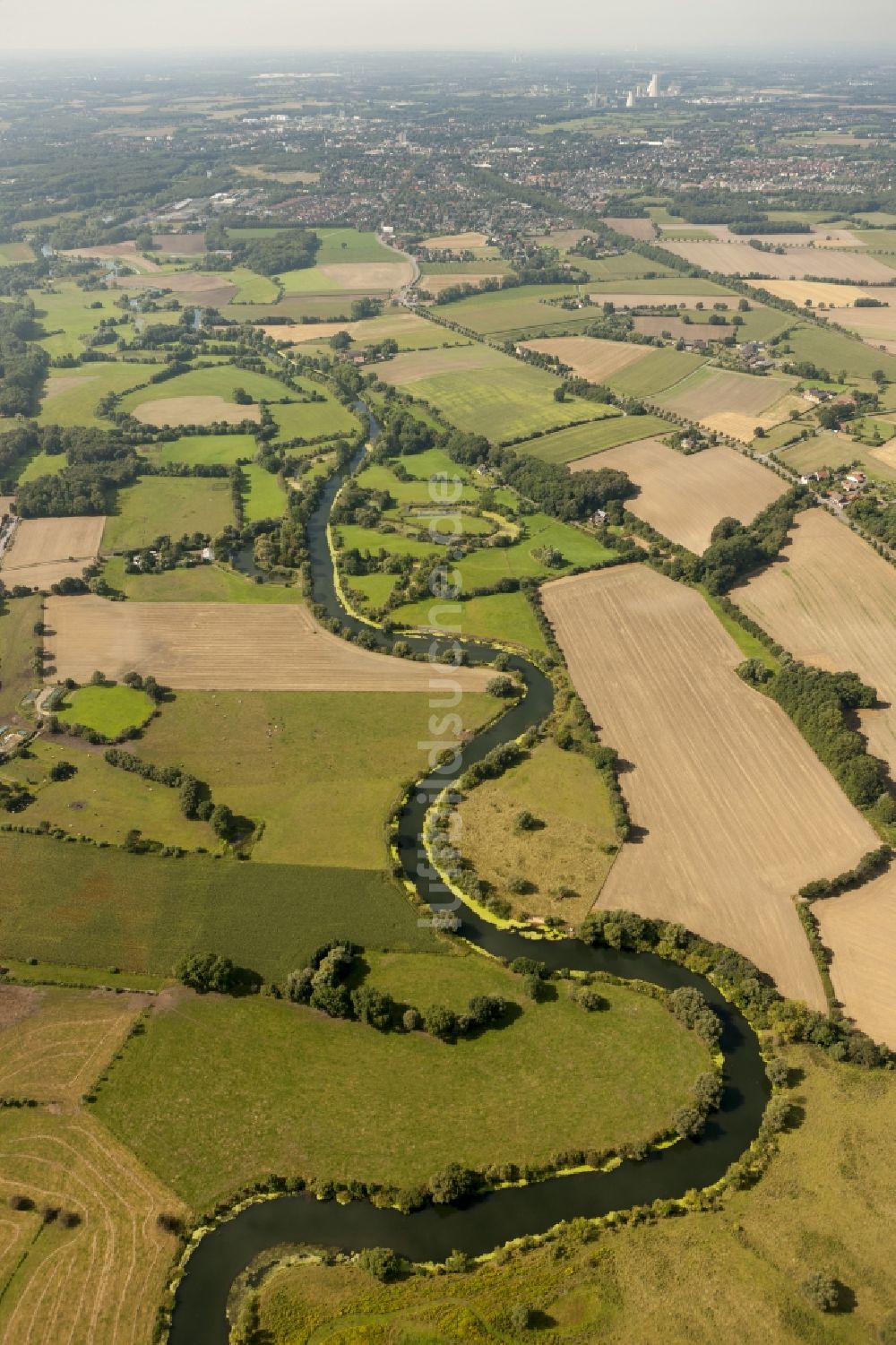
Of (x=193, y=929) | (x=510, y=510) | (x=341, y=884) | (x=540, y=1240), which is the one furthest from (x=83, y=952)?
(x=510, y=510)

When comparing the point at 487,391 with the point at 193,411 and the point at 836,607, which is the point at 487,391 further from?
the point at 836,607

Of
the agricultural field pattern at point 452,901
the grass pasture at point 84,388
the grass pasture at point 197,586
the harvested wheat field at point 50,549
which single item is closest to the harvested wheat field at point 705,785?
the agricultural field pattern at point 452,901

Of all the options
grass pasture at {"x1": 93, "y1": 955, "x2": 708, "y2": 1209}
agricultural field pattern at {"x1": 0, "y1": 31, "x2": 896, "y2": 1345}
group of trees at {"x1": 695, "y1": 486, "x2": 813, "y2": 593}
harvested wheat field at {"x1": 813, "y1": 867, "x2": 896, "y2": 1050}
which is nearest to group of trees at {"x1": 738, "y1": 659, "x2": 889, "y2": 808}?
agricultural field pattern at {"x1": 0, "y1": 31, "x2": 896, "y2": 1345}

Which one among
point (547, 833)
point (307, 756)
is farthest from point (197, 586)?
point (547, 833)

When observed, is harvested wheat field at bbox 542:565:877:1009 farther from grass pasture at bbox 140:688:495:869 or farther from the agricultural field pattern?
grass pasture at bbox 140:688:495:869

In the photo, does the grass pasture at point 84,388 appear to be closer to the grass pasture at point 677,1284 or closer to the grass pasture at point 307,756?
the grass pasture at point 307,756

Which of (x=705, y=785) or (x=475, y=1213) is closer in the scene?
(x=475, y=1213)
